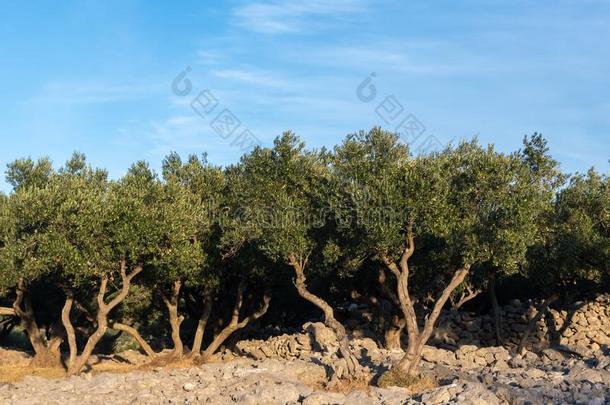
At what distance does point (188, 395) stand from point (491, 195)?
13.7 m

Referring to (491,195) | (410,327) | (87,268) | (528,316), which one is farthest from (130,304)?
(528,316)

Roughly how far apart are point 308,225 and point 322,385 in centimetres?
658

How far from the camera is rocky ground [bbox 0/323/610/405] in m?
21.1

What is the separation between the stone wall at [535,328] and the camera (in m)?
40.6

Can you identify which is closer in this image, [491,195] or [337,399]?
[337,399]

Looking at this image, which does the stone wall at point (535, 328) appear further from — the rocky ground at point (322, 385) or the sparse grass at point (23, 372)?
the sparse grass at point (23, 372)

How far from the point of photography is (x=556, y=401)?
20.3 meters

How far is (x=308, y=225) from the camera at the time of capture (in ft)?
89.6

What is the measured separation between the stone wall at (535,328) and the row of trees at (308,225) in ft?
18.4

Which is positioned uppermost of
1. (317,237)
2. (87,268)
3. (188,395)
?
(317,237)

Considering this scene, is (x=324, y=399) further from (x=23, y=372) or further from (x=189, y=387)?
(x=23, y=372)

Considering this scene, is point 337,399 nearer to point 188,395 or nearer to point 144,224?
point 188,395

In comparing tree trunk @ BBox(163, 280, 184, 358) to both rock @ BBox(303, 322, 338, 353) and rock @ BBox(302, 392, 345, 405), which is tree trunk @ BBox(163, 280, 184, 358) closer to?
rock @ BBox(303, 322, 338, 353)

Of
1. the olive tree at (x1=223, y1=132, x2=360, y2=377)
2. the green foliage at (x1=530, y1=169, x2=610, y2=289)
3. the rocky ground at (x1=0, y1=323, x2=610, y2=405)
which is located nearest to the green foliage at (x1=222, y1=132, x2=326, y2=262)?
the olive tree at (x1=223, y1=132, x2=360, y2=377)
